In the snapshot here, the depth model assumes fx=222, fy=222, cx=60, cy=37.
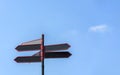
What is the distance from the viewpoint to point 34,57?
296 inches

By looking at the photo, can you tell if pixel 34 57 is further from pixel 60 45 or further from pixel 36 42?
pixel 60 45

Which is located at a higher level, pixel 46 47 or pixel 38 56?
pixel 46 47

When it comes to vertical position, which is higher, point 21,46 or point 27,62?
point 21,46

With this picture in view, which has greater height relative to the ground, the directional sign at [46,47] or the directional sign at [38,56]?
the directional sign at [46,47]

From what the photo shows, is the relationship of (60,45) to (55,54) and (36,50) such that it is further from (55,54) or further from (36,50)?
(36,50)

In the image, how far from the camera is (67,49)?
305 inches

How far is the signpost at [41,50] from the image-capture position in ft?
24.3

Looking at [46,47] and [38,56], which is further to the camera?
[46,47]

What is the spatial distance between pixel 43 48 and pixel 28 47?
656mm

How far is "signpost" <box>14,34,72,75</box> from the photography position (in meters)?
7.42

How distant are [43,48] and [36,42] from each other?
0.40m

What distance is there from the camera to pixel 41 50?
7.41 meters

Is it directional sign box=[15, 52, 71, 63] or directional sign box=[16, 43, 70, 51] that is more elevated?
directional sign box=[16, 43, 70, 51]

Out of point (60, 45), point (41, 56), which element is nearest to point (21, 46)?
point (41, 56)
